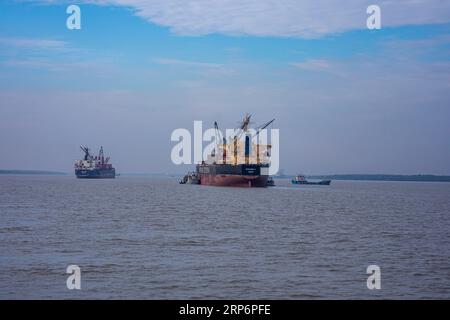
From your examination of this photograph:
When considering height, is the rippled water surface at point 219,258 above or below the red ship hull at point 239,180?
below

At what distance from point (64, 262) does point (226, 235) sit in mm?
15113

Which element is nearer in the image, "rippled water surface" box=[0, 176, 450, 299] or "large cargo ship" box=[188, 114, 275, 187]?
"rippled water surface" box=[0, 176, 450, 299]

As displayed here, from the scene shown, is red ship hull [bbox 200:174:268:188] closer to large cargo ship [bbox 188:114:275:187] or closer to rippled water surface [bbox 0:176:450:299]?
large cargo ship [bbox 188:114:275:187]

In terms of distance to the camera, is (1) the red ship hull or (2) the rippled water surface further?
(1) the red ship hull

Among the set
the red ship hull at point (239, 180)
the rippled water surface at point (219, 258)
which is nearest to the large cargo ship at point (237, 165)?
the red ship hull at point (239, 180)

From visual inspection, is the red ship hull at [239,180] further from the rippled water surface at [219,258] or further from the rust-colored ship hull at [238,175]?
the rippled water surface at [219,258]

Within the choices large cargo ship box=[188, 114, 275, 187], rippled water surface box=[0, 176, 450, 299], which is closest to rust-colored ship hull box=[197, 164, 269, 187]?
large cargo ship box=[188, 114, 275, 187]

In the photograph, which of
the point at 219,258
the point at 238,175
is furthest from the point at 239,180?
the point at 219,258

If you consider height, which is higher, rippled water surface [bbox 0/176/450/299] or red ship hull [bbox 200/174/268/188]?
red ship hull [bbox 200/174/268/188]

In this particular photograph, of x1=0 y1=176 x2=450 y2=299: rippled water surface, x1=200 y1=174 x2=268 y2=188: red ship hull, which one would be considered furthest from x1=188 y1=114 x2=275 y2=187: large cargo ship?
x1=0 y1=176 x2=450 y2=299: rippled water surface

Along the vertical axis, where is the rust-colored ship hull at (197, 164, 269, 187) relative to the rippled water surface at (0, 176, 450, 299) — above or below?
above

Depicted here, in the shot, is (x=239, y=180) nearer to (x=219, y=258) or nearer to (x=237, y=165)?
(x=237, y=165)
